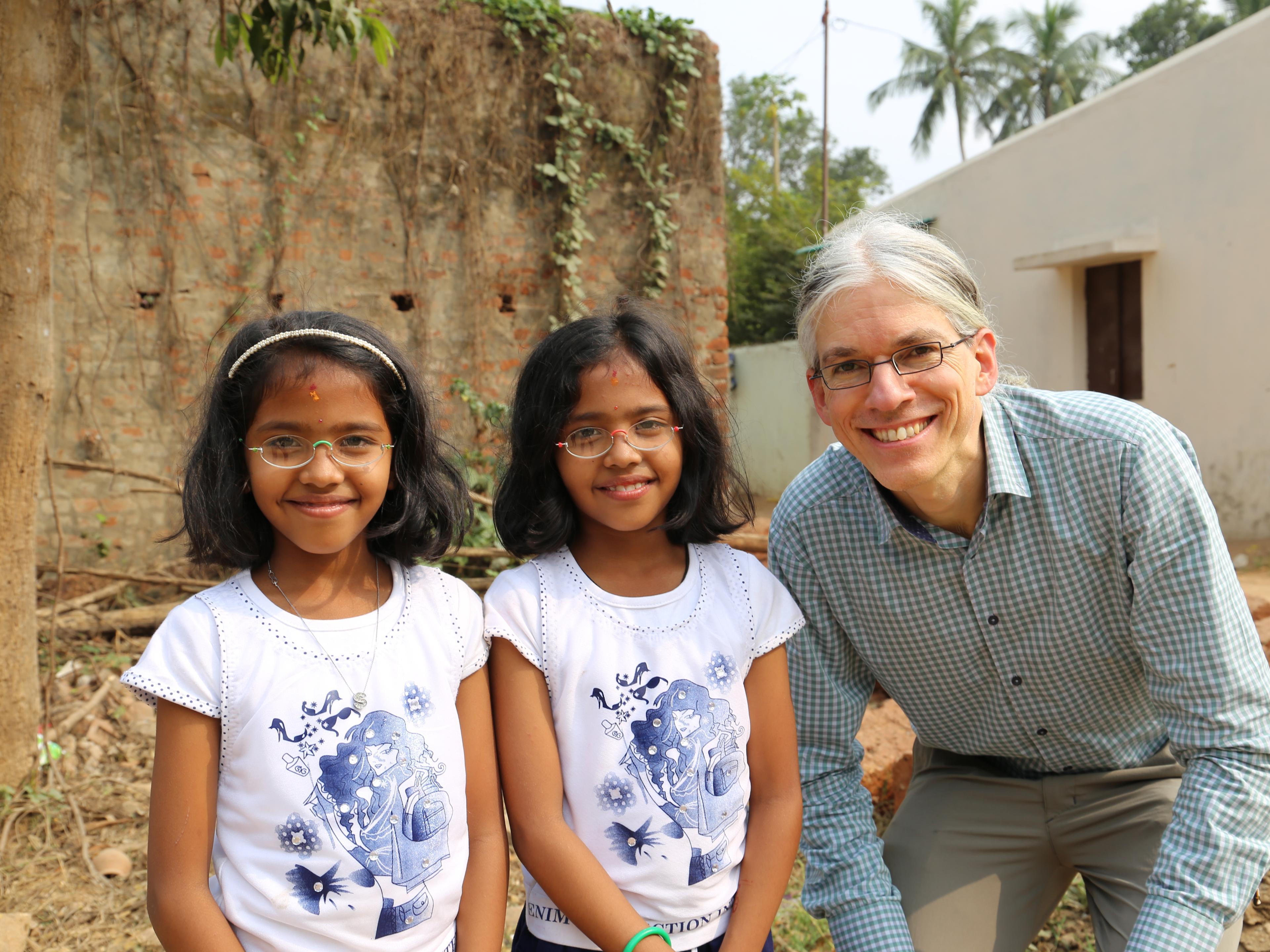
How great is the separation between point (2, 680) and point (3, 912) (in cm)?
76

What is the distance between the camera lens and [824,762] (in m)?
2.17

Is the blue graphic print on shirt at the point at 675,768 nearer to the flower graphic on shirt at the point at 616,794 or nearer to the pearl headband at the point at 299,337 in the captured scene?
the flower graphic on shirt at the point at 616,794

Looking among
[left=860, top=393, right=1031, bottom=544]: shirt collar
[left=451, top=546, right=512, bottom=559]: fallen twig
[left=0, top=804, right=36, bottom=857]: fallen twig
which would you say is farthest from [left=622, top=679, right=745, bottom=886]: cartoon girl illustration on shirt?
[left=451, top=546, right=512, bottom=559]: fallen twig

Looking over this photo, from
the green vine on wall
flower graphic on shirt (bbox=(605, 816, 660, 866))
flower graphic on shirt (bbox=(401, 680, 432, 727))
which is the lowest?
flower graphic on shirt (bbox=(605, 816, 660, 866))

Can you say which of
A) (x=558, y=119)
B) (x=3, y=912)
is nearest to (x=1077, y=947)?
(x=3, y=912)

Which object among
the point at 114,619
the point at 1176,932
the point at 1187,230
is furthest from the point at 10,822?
the point at 1187,230

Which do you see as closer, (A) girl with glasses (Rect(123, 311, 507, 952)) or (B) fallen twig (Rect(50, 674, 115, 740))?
(A) girl with glasses (Rect(123, 311, 507, 952))

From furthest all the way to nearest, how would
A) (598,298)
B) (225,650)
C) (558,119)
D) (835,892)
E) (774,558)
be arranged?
(598,298), (558,119), (774,558), (835,892), (225,650)

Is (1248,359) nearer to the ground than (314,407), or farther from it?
farther from it

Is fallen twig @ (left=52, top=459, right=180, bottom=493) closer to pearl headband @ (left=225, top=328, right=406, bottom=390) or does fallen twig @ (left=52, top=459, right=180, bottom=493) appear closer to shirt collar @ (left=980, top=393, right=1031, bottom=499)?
pearl headband @ (left=225, top=328, right=406, bottom=390)

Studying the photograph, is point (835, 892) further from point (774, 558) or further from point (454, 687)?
point (454, 687)

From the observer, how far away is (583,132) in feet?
21.7

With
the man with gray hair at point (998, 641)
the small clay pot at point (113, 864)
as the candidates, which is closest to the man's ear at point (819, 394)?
the man with gray hair at point (998, 641)

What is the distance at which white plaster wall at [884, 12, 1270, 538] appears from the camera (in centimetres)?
819
